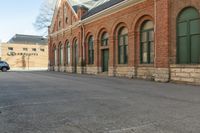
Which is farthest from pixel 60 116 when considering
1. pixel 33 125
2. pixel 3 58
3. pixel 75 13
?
pixel 3 58

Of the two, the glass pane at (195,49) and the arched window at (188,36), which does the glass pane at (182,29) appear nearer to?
the arched window at (188,36)

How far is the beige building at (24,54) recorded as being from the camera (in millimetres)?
66125

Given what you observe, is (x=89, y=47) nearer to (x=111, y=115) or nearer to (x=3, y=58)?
(x=111, y=115)

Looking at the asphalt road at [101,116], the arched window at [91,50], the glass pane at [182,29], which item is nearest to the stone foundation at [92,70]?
the arched window at [91,50]

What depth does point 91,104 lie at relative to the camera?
28.9ft

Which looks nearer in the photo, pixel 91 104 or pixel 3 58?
pixel 91 104

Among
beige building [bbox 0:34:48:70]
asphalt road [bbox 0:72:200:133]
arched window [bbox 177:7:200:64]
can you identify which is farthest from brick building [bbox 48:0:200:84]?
beige building [bbox 0:34:48:70]

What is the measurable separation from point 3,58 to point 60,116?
62.7 metres

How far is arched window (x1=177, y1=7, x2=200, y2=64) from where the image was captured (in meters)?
15.6

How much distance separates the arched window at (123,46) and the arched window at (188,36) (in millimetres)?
6551

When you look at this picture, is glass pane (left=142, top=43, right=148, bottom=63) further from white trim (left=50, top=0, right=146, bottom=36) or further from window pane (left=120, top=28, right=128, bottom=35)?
white trim (left=50, top=0, right=146, bottom=36)

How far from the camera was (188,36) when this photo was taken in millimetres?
16000

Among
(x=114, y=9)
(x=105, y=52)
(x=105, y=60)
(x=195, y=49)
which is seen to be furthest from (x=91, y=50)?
(x=195, y=49)

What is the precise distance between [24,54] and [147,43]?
5328 centimetres
